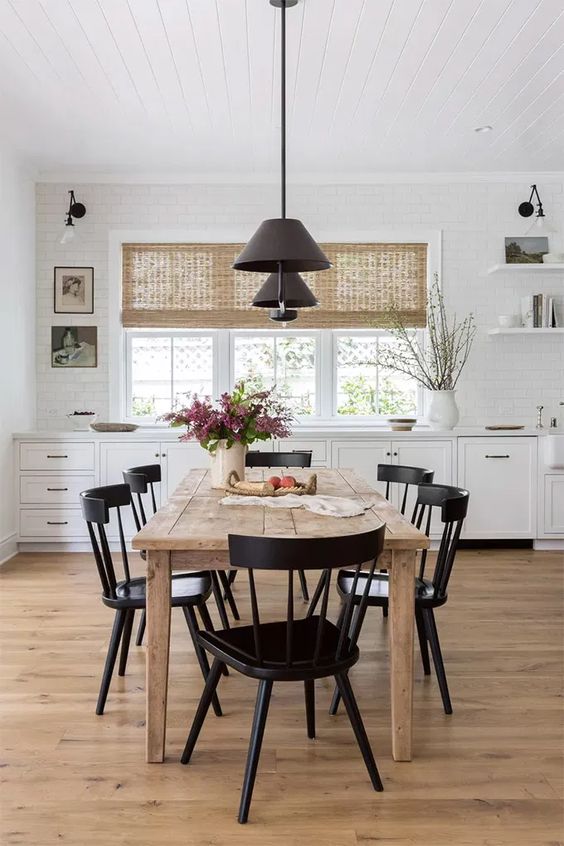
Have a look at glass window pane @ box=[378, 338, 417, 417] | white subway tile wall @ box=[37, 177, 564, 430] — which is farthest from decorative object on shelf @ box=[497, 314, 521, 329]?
glass window pane @ box=[378, 338, 417, 417]

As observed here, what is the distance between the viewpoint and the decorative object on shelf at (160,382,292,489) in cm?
350

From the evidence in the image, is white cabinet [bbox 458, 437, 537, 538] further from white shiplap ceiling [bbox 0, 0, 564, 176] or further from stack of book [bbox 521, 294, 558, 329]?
white shiplap ceiling [bbox 0, 0, 564, 176]

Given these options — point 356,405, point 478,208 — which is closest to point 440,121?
point 478,208

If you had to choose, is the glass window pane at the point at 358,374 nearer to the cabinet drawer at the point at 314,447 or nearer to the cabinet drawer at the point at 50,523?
the cabinet drawer at the point at 314,447

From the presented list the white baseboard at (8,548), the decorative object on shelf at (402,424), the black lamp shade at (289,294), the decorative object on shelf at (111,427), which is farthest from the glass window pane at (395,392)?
the white baseboard at (8,548)

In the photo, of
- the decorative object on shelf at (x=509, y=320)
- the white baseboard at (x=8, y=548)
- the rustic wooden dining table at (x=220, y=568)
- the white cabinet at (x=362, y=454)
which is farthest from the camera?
the decorative object on shelf at (x=509, y=320)

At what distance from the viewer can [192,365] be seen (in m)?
6.54

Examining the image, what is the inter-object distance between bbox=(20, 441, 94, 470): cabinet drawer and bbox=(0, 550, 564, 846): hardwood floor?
194 centimetres

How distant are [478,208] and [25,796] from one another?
563 centimetres

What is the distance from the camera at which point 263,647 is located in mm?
2438

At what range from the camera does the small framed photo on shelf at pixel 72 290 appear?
6391 millimetres

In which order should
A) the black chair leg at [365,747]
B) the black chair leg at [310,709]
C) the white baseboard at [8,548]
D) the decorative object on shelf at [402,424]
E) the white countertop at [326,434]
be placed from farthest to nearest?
the decorative object on shelf at [402,424], the white countertop at [326,434], the white baseboard at [8,548], the black chair leg at [310,709], the black chair leg at [365,747]

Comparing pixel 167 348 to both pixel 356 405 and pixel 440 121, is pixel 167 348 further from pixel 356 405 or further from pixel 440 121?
pixel 440 121

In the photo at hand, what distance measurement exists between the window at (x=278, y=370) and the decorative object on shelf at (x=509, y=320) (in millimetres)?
884
